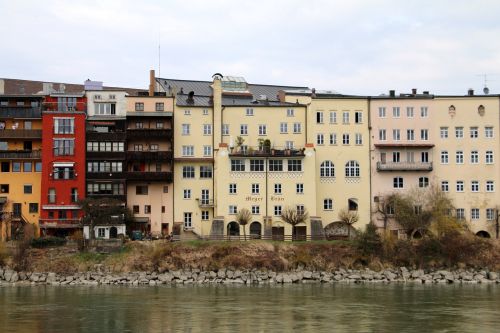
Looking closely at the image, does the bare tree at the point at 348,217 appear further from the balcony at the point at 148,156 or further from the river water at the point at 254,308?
the balcony at the point at 148,156

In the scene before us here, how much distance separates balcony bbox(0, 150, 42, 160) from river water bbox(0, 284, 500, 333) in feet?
61.8

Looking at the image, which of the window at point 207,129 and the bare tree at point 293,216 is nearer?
the bare tree at point 293,216

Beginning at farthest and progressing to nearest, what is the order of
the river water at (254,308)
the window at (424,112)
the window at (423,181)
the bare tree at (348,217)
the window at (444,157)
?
the window at (424,112)
the window at (444,157)
the window at (423,181)
the bare tree at (348,217)
the river water at (254,308)

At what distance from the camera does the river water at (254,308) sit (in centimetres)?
4722

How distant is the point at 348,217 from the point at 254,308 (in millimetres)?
30177

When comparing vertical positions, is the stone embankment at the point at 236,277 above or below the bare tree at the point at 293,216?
below

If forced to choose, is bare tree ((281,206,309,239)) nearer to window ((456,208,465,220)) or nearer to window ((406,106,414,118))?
window ((406,106,414,118))

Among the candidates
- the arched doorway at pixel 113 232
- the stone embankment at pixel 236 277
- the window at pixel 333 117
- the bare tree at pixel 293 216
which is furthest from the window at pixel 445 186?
the arched doorway at pixel 113 232

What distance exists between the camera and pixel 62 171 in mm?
80312

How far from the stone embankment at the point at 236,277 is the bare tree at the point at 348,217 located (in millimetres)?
10714

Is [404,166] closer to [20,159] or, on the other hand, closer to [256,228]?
[256,228]

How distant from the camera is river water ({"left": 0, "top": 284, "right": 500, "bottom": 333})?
4722 centimetres

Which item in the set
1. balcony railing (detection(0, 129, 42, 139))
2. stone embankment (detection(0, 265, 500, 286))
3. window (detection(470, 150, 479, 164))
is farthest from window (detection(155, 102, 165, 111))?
window (detection(470, 150, 479, 164))

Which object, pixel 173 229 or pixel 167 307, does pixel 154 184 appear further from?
pixel 167 307
